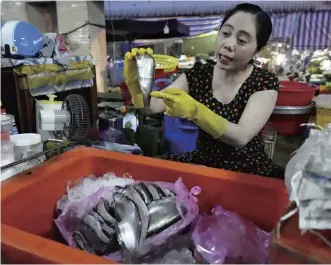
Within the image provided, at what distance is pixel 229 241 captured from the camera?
29.6 inches

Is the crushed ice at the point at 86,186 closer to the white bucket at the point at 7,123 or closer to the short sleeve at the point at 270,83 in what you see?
the short sleeve at the point at 270,83

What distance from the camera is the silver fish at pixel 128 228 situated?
0.75m

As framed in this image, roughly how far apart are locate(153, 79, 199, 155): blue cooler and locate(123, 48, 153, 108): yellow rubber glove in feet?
3.47

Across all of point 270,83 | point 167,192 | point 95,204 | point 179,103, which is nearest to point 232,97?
point 270,83

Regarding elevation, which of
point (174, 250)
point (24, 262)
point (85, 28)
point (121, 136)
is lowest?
point (121, 136)

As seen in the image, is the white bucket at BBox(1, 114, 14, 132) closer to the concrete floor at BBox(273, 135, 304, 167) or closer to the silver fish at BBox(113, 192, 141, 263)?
the silver fish at BBox(113, 192, 141, 263)

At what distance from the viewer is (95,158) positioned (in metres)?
1.09

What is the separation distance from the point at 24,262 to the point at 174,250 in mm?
353

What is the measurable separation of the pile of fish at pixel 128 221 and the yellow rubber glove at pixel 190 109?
0.78 feet

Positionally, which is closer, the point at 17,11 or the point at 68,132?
the point at 68,132

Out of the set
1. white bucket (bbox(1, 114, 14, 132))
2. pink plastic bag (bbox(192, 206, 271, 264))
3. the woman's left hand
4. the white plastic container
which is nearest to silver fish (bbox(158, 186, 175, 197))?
pink plastic bag (bbox(192, 206, 271, 264))

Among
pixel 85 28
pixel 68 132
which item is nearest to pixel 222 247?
pixel 68 132

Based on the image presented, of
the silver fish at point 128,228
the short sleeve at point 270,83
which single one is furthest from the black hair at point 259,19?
the silver fish at point 128,228

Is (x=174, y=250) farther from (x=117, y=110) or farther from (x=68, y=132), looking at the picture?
(x=117, y=110)
